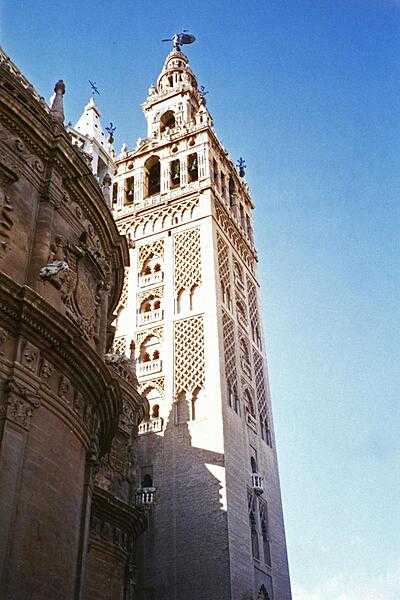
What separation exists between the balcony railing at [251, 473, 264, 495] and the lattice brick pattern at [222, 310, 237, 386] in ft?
12.4

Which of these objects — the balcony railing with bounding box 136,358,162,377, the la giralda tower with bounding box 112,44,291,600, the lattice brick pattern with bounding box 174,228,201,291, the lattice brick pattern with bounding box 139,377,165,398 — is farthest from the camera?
the lattice brick pattern with bounding box 174,228,201,291

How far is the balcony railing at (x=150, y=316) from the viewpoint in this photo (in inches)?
1147

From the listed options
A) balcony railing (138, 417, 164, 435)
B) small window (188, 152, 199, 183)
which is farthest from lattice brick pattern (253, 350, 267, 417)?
small window (188, 152, 199, 183)

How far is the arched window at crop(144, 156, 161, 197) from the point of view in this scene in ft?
119

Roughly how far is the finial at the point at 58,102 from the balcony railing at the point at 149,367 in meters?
13.3

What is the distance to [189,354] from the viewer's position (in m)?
27.0

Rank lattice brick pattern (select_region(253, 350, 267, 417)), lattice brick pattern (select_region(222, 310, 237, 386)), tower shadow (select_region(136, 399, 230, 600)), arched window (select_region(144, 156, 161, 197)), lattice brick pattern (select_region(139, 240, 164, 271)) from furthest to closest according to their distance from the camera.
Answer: arched window (select_region(144, 156, 161, 197)) < lattice brick pattern (select_region(139, 240, 164, 271)) < lattice brick pattern (select_region(253, 350, 267, 417)) < lattice brick pattern (select_region(222, 310, 237, 386)) < tower shadow (select_region(136, 399, 230, 600))

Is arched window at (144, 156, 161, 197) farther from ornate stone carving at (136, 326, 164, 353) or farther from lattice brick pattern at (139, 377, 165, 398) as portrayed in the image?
lattice brick pattern at (139, 377, 165, 398)

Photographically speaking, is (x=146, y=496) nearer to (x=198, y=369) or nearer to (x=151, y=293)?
(x=198, y=369)

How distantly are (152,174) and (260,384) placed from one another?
1427 centimetres

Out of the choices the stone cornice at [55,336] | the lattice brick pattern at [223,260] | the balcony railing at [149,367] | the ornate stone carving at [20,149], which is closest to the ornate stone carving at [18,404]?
the stone cornice at [55,336]

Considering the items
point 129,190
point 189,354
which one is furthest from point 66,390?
point 129,190

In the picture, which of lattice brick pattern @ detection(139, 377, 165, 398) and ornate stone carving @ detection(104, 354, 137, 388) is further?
lattice brick pattern @ detection(139, 377, 165, 398)

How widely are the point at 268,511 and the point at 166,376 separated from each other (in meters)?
6.75
